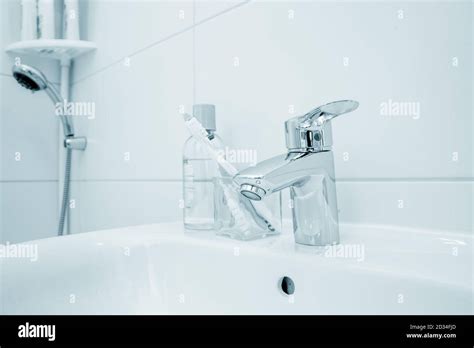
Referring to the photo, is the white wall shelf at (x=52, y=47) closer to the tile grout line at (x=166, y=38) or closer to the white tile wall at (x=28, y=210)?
the tile grout line at (x=166, y=38)

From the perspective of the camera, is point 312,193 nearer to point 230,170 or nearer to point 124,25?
point 230,170

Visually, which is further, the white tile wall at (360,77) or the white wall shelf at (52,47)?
the white wall shelf at (52,47)

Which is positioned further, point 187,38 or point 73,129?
point 73,129

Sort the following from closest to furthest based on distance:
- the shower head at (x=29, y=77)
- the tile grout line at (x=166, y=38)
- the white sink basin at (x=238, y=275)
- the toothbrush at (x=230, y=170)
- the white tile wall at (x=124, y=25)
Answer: the white sink basin at (x=238, y=275) < the toothbrush at (x=230, y=170) < the tile grout line at (x=166, y=38) < the white tile wall at (x=124, y=25) < the shower head at (x=29, y=77)

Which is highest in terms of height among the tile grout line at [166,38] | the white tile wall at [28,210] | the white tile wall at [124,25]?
the white tile wall at [124,25]

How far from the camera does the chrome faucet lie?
1.12 ft

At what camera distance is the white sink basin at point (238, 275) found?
28cm

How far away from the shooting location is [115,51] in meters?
0.85

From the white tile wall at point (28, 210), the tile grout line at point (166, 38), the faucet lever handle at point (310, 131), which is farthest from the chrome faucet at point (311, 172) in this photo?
the white tile wall at point (28, 210)

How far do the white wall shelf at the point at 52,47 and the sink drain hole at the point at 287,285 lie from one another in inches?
31.3

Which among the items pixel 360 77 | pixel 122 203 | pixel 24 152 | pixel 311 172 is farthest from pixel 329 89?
pixel 24 152
